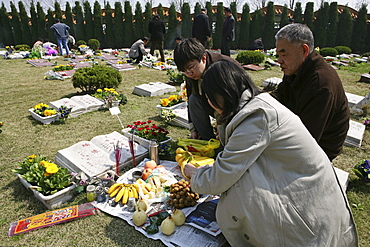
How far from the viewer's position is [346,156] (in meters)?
4.35

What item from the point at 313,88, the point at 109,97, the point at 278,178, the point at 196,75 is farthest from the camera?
the point at 109,97

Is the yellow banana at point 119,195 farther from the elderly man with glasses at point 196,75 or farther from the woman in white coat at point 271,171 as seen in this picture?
the woman in white coat at point 271,171

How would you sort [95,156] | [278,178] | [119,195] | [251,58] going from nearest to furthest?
[278,178], [119,195], [95,156], [251,58]

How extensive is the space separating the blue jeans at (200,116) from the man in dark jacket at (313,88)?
1.25 m

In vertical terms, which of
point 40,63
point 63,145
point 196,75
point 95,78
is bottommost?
point 63,145

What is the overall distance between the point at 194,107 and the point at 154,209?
5.08 ft

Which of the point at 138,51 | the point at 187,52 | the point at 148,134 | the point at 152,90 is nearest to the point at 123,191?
the point at 148,134

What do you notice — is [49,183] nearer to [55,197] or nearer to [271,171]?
[55,197]

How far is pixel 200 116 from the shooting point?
3934 mm

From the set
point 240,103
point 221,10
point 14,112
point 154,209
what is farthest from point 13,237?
point 221,10

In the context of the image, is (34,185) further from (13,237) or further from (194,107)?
(194,107)

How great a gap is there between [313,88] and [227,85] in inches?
46.7

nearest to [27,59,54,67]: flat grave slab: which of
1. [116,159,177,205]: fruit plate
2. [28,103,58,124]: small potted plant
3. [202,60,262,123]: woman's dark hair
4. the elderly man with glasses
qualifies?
[28,103,58,124]: small potted plant

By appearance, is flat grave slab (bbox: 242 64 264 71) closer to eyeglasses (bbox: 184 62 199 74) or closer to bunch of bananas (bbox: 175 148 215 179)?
eyeglasses (bbox: 184 62 199 74)
